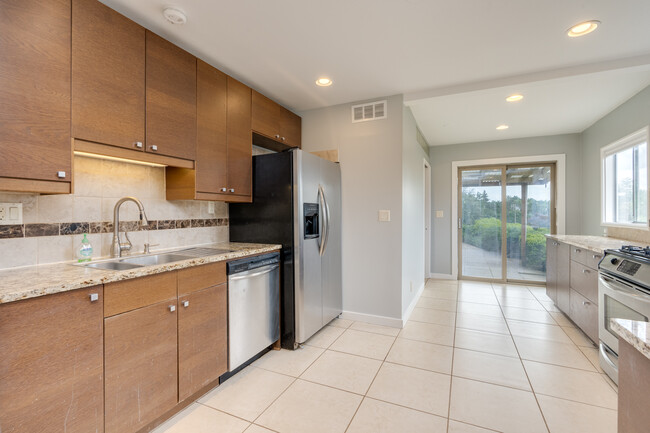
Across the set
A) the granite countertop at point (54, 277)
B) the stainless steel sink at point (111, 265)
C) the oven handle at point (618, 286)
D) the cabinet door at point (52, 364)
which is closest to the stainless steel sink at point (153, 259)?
the stainless steel sink at point (111, 265)

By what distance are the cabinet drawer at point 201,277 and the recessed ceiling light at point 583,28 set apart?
2935 mm

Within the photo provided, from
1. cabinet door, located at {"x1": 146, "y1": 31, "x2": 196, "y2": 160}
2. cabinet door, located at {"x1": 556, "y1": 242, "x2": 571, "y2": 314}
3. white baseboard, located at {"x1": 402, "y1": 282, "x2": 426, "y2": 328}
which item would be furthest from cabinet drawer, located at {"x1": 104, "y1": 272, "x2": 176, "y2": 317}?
cabinet door, located at {"x1": 556, "y1": 242, "x2": 571, "y2": 314}

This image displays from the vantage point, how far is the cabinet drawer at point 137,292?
142 cm

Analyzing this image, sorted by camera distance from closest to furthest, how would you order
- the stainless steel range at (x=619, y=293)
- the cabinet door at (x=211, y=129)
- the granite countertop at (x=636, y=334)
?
the granite countertop at (x=636, y=334) < the stainless steel range at (x=619, y=293) < the cabinet door at (x=211, y=129)

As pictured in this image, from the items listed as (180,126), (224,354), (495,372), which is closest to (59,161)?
(180,126)

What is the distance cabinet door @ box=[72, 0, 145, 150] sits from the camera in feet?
5.05

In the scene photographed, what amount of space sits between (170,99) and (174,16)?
0.50 meters

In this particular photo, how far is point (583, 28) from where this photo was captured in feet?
6.50

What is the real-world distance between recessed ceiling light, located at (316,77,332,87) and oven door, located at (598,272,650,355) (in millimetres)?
2799

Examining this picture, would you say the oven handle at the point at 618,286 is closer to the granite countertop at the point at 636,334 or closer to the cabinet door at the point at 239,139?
the granite countertop at the point at 636,334

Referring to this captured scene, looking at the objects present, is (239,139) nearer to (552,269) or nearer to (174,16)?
(174,16)

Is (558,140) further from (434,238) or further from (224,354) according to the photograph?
(224,354)

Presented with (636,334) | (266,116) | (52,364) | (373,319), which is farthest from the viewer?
(373,319)

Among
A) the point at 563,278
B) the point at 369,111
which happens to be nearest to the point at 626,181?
the point at 563,278
